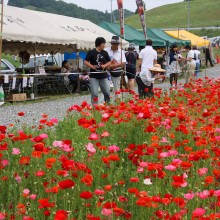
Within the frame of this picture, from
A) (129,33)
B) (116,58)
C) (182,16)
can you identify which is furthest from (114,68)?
(182,16)

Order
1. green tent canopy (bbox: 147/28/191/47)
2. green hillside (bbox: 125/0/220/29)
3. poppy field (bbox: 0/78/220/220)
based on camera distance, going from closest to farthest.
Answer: poppy field (bbox: 0/78/220/220) → green tent canopy (bbox: 147/28/191/47) → green hillside (bbox: 125/0/220/29)

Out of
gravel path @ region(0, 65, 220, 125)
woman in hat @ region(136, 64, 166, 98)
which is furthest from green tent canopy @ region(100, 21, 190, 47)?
woman in hat @ region(136, 64, 166, 98)

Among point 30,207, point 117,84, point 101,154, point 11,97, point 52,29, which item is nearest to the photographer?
point 30,207

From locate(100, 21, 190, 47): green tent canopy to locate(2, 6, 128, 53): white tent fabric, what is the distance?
111 inches

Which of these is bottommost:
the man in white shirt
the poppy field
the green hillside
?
the poppy field

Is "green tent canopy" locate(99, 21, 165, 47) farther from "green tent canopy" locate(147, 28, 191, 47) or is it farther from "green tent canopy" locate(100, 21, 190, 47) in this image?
"green tent canopy" locate(147, 28, 191, 47)

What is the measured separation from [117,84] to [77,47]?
7211 mm

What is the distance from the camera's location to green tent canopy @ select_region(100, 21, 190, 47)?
1025 inches

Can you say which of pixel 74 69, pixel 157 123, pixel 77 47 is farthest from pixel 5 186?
pixel 74 69

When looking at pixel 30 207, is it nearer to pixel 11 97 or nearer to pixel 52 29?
pixel 11 97

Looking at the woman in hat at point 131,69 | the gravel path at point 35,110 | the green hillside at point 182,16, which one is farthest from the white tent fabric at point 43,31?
the green hillside at point 182,16

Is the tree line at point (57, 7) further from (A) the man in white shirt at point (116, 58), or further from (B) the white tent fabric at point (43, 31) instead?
(A) the man in white shirt at point (116, 58)

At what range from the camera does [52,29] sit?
19.0 meters

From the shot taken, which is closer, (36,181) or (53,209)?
(53,209)
